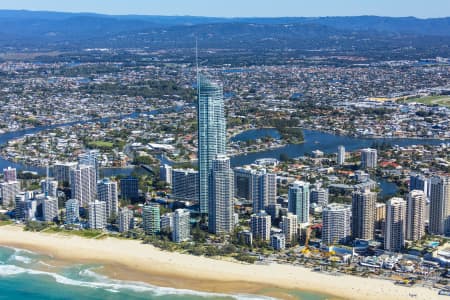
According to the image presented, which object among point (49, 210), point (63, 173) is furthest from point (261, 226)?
point (63, 173)

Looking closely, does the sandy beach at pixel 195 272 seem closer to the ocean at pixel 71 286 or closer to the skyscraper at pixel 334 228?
the ocean at pixel 71 286

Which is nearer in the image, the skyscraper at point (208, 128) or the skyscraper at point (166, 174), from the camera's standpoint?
the skyscraper at point (208, 128)

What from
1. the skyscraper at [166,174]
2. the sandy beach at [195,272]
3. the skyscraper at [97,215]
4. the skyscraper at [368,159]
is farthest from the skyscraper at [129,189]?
the skyscraper at [368,159]

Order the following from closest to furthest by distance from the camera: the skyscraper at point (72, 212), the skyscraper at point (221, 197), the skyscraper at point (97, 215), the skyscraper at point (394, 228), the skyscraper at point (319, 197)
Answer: the skyscraper at point (394, 228) → the skyscraper at point (221, 197) → the skyscraper at point (97, 215) → the skyscraper at point (72, 212) → the skyscraper at point (319, 197)

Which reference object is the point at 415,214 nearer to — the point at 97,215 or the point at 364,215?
the point at 364,215

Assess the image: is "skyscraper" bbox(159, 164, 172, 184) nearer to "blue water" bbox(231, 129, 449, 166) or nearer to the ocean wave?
"blue water" bbox(231, 129, 449, 166)

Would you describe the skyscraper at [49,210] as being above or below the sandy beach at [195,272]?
above
